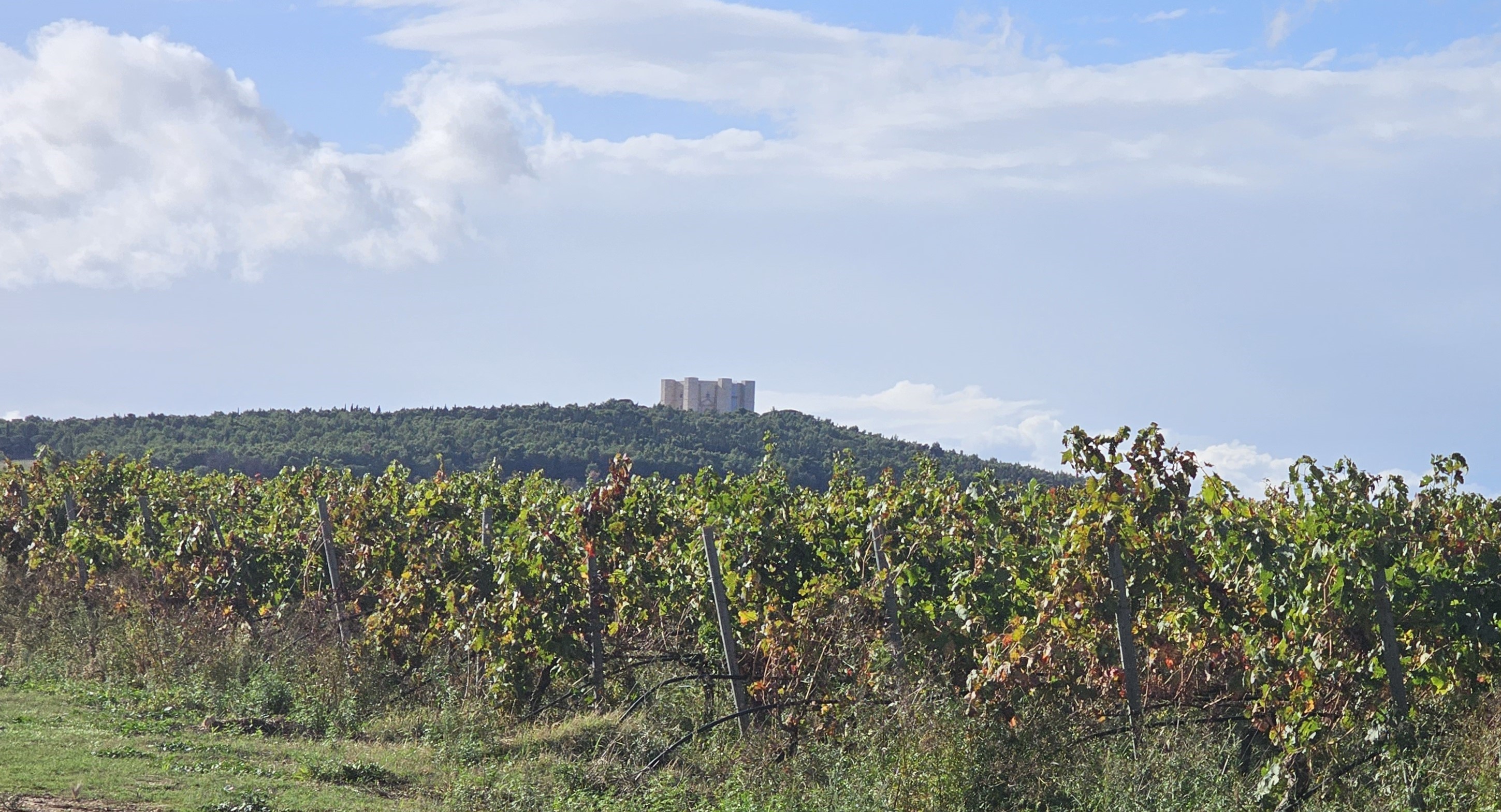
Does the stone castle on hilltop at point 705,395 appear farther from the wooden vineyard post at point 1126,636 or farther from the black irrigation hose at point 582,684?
the wooden vineyard post at point 1126,636

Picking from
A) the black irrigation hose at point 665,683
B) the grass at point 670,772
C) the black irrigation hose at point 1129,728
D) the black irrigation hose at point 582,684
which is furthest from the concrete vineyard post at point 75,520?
the black irrigation hose at point 1129,728

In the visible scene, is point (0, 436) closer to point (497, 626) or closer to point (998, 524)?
point (497, 626)

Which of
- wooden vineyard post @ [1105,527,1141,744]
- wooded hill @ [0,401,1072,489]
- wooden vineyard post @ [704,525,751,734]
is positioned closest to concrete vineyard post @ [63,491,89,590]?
wooden vineyard post @ [704,525,751,734]

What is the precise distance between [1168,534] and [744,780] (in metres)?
2.78

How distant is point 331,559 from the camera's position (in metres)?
12.9

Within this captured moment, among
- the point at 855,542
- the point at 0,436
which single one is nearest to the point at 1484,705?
the point at 855,542

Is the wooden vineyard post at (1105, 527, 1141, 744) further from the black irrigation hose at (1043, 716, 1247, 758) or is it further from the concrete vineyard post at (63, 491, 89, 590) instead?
the concrete vineyard post at (63, 491, 89, 590)

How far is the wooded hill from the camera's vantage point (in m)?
45.5

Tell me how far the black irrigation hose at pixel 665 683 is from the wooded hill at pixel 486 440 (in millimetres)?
32382

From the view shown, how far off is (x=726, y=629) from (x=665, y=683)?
0.54 m

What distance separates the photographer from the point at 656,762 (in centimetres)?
816

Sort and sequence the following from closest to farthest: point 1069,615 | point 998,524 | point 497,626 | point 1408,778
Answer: point 1408,778
point 1069,615
point 998,524
point 497,626

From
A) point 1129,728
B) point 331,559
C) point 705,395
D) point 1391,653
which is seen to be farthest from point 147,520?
point 705,395

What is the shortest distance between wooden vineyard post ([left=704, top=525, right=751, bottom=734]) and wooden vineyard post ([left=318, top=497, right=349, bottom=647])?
4992mm
